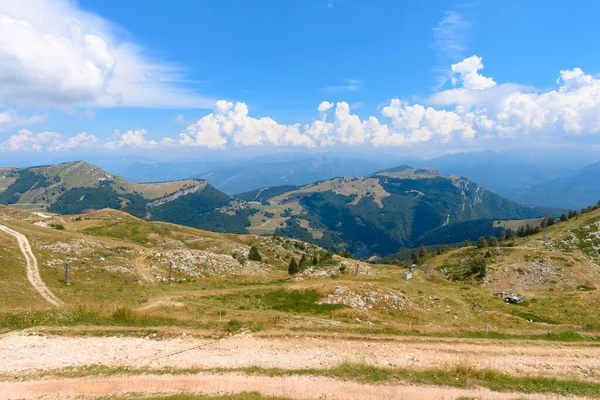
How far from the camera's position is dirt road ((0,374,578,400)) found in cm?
1587

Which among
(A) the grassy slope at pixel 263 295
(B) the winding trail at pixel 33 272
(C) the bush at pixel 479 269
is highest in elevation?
(B) the winding trail at pixel 33 272

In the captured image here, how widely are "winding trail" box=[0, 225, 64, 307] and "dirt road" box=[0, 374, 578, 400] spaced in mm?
23630

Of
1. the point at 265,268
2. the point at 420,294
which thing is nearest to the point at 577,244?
the point at 420,294

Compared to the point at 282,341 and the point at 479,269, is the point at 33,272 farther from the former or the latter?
the point at 479,269

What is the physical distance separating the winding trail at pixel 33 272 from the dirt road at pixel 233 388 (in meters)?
23.6

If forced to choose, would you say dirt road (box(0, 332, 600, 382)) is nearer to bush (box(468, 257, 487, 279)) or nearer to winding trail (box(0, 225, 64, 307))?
winding trail (box(0, 225, 64, 307))

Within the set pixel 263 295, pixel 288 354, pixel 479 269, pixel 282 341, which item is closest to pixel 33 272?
pixel 263 295

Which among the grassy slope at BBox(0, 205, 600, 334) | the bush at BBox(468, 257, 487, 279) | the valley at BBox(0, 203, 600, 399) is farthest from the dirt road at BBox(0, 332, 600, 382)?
the bush at BBox(468, 257, 487, 279)

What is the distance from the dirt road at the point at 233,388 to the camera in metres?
A: 15.9

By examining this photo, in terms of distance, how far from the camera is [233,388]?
656 inches

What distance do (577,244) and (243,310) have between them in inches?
4096

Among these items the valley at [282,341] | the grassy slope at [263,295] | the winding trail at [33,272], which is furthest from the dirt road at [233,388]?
the winding trail at [33,272]

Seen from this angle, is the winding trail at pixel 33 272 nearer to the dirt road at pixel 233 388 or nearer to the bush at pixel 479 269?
the dirt road at pixel 233 388

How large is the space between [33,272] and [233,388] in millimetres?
48172
